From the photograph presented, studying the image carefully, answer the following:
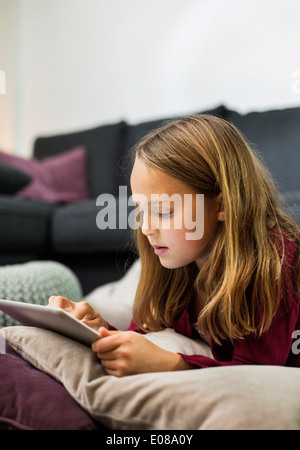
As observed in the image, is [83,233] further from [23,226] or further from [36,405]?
[36,405]

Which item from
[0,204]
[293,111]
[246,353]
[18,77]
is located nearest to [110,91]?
[18,77]

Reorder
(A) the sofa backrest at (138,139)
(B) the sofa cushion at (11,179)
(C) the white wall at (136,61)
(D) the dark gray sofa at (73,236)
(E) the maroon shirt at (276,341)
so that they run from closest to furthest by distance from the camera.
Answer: (E) the maroon shirt at (276,341) → (A) the sofa backrest at (138,139) → (D) the dark gray sofa at (73,236) → (B) the sofa cushion at (11,179) → (C) the white wall at (136,61)

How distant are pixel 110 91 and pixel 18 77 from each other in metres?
0.71

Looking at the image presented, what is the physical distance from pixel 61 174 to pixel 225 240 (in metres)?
1.66

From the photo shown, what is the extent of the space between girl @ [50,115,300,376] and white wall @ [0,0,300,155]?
100cm

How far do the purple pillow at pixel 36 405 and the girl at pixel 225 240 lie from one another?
7cm

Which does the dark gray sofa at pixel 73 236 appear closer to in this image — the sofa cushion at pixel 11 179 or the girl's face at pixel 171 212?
the sofa cushion at pixel 11 179

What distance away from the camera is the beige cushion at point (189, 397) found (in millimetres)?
436

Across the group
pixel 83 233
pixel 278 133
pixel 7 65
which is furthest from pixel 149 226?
pixel 7 65

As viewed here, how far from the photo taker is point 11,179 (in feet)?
5.66

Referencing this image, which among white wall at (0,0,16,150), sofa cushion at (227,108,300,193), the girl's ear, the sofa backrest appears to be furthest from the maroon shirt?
white wall at (0,0,16,150)

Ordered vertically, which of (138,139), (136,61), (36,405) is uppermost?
(136,61)

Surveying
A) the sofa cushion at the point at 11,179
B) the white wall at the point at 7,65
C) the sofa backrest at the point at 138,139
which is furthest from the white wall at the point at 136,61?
the sofa cushion at the point at 11,179

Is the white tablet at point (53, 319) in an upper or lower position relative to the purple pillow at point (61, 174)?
lower
